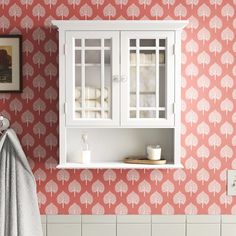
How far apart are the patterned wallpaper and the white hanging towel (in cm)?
10

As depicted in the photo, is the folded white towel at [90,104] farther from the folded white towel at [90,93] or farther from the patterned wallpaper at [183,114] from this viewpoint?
the patterned wallpaper at [183,114]

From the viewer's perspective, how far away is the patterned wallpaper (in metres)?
2.47

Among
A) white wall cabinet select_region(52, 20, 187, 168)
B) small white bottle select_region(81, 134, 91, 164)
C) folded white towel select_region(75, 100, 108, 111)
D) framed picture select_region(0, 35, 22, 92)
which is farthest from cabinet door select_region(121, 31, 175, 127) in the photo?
framed picture select_region(0, 35, 22, 92)

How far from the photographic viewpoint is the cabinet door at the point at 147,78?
7.56ft

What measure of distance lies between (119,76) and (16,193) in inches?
29.8

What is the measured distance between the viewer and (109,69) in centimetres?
234

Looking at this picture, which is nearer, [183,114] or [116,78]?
[116,78]

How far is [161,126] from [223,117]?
1.25ft

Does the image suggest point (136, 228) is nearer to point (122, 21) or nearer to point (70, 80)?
point (70, 80)

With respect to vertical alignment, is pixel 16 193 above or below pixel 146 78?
below

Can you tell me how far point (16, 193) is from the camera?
236 cm

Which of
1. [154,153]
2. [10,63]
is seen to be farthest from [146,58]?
[10,63]

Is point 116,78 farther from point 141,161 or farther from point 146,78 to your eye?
point 141,161

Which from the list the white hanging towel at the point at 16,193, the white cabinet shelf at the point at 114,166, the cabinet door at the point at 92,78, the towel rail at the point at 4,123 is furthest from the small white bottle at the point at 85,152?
the towel rail at the point at 4,123
